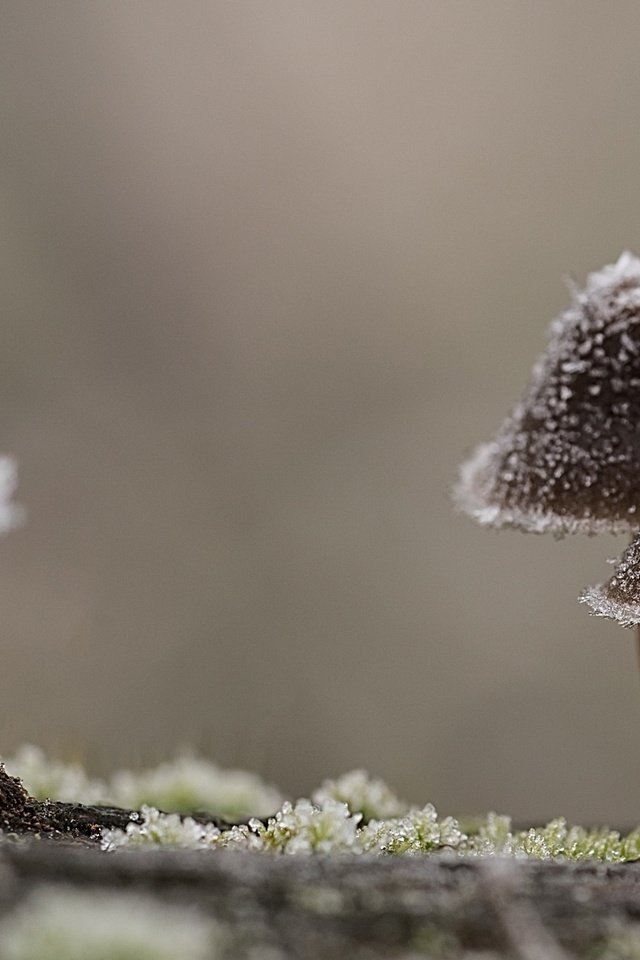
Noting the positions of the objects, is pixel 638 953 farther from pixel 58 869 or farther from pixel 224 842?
pixel 224 842

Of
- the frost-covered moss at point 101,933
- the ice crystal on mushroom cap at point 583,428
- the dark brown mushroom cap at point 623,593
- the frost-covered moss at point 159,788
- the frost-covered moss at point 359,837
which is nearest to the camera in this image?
the frost-covered moss at point 101,933

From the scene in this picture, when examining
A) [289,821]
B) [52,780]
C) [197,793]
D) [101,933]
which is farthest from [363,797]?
[101,933]

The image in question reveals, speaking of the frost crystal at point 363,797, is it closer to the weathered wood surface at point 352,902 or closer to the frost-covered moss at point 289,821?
the frost-covered moss at point 289,821

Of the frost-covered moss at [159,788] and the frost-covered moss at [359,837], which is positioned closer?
the frost-covered moss at [359,837]

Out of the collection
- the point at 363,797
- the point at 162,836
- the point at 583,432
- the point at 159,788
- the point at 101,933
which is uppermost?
the point at 583,432

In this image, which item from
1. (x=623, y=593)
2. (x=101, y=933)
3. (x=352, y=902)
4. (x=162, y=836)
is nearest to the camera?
(x=101, y=933)

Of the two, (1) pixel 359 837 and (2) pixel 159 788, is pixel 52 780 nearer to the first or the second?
(2) pixel 159 788

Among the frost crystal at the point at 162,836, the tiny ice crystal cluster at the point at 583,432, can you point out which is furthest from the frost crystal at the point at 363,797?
the frost crystal at the point at 162,836
